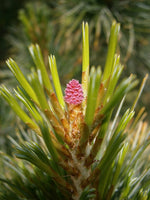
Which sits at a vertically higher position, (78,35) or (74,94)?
(78,35)

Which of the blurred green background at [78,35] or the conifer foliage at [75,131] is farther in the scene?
the blurred green background at [78,35]

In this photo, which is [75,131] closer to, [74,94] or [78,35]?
[74,94]

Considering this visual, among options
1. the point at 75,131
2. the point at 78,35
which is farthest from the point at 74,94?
the point at 78,35

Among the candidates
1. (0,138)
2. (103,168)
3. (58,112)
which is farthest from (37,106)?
(0,138)

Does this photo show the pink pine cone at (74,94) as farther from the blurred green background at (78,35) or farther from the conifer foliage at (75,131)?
the blurred green background at (78,35)

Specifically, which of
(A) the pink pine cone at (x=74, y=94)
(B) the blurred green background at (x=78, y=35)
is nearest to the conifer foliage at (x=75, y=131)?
(A) the pink pine cone at (x=74, y=94)

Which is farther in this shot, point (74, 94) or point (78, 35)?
point (78, 35)

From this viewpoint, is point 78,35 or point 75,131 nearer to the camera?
point 75,131

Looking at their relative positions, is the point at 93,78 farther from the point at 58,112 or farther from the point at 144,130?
the point at 144,130

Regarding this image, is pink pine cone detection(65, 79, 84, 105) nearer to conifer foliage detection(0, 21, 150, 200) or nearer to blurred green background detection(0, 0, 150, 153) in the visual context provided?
conifer foliage detection(0, 21, 150, 200)

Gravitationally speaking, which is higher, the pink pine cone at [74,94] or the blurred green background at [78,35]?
the blurred green background at [78,35]

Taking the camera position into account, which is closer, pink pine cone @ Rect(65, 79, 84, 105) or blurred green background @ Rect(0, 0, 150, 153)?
pink pine cone @ Rect(65, 79, 84, 105)

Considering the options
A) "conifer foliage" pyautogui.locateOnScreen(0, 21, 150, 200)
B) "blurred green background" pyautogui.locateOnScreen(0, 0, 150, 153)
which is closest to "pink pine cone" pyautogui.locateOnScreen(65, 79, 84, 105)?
"conifer foliage" pyautogui.locateOnScreen(0, 21, 150, 200)
